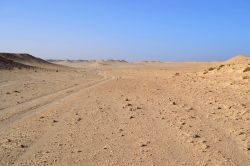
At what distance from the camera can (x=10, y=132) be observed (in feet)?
34.0

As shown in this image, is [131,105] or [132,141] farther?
[131,105]

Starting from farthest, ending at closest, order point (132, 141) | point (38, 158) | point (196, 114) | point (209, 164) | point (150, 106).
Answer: point (150, 106), point (196, 114), point (132, 141), point (38, 158), point (209, 164)

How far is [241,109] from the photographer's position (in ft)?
43.8

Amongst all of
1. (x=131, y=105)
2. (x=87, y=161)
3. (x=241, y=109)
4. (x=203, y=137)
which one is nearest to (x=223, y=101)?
(x=241, y=109)

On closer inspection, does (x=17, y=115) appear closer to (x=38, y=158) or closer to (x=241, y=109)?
(x=38, y=158)

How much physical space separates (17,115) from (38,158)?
5.52 metres

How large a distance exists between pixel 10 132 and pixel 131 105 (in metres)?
5.92

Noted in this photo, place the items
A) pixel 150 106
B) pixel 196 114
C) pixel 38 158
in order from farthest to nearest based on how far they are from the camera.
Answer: pixel 150 106
pixel 196 114
pixel 38 158

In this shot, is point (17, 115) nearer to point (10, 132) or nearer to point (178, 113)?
point (10, 132)

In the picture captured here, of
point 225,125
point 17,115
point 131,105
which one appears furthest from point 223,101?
point 17,115

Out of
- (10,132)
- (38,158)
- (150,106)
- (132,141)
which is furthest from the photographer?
(150,106)

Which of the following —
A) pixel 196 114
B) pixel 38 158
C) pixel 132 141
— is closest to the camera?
pixel 38 158

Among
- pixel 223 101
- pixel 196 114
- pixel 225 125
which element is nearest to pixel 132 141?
pixel 225 125

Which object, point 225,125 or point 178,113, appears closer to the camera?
point 225,125
